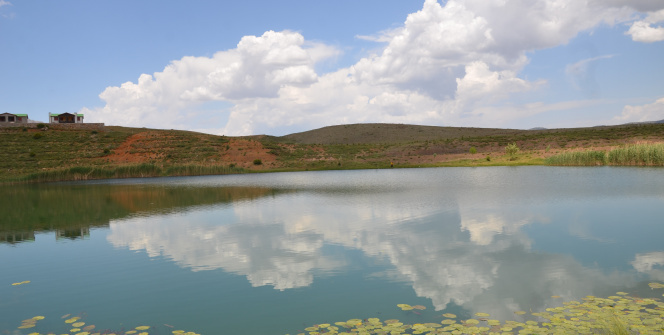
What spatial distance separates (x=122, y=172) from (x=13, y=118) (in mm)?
85857

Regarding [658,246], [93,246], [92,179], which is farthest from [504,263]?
[92,179]

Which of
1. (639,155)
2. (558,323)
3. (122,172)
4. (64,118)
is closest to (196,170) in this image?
(122,172)

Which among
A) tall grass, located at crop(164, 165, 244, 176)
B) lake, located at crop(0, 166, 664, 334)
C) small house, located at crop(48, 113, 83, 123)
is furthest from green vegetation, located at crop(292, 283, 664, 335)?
small house, located at crop(48, 113, 83, 123)

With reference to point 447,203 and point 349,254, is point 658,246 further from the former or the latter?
point 447,203

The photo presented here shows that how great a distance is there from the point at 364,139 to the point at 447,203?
13734 cm

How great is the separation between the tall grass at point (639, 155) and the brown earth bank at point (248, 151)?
18.3m

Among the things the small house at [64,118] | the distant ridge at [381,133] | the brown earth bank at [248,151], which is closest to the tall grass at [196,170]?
the brown earth bank at [248,151]

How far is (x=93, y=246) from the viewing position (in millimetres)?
20781

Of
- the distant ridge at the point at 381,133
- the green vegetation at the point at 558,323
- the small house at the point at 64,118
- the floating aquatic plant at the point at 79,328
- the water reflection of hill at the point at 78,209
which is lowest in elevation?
the floating aquatic plant at the point at 79,328

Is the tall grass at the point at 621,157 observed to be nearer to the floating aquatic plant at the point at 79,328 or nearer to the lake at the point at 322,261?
the lake at the point at 322,261

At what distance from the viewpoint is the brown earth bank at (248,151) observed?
8669 centimetres

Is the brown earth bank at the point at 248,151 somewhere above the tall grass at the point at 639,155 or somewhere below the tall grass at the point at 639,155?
above

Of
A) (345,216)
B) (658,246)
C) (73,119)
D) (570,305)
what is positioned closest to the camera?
(570,305)

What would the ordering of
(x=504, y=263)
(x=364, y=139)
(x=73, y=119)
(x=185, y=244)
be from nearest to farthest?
(x=504, y=263)
(x=185, y=244)
(x=73, y=119)
(x=364, y=139)
